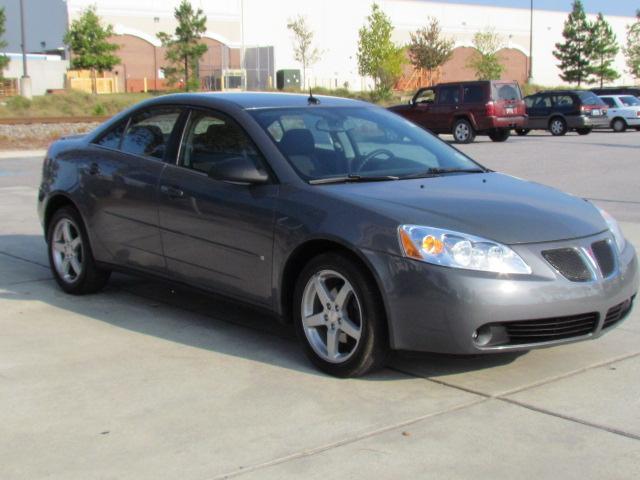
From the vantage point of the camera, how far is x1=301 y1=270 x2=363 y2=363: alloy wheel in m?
5.14

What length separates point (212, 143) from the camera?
6164 millimetres

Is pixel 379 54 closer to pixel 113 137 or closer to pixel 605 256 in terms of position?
pixel 113 137

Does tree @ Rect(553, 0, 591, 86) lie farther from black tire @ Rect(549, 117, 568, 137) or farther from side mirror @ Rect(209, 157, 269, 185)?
side mirror @ Rect(209, 157, 269, 185)

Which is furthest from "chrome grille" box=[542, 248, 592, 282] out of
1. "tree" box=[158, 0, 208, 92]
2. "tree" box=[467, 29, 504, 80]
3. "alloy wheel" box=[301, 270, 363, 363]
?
"tree" box=[467, 29, 504, 80]

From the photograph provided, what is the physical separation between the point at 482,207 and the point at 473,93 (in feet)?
77.8

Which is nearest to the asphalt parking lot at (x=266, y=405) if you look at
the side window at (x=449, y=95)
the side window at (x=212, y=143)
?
the side window at (x=212, y=143)

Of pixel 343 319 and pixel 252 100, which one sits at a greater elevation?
pixel 252 100

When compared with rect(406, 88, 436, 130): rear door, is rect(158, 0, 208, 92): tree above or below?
above

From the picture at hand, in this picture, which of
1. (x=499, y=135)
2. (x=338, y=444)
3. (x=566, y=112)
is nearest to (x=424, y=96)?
(x=499, y=135)

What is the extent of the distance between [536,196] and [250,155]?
1.78m

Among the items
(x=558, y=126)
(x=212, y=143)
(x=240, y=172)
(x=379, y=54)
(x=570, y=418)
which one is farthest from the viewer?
(x=379, y=54)

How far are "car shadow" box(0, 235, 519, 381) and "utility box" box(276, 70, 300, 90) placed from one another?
62.9 meters

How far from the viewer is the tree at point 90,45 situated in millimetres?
61469

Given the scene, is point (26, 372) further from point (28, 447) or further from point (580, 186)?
point (580, 186)
